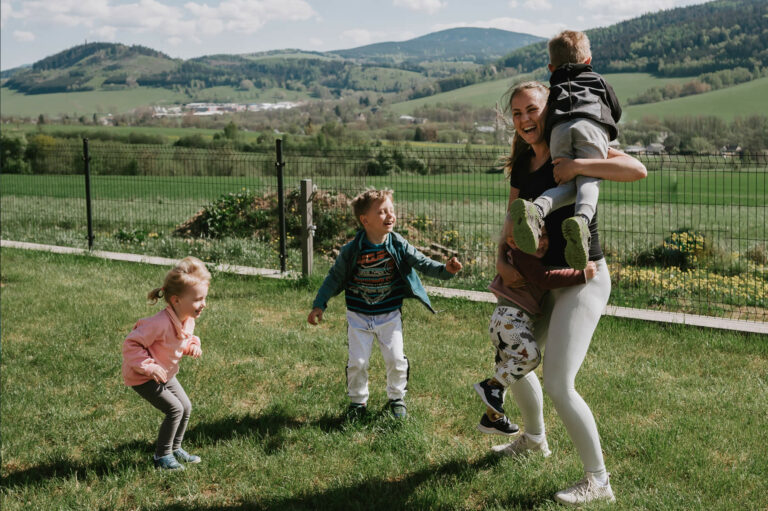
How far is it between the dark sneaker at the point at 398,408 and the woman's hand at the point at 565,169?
7.43 ft

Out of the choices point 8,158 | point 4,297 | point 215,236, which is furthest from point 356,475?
point 8,158

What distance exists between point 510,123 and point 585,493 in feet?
6.25

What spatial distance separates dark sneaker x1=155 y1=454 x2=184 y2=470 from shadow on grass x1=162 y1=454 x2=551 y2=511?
0.38 m

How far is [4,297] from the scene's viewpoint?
8.34 m

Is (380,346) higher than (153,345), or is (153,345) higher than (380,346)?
(153,345)

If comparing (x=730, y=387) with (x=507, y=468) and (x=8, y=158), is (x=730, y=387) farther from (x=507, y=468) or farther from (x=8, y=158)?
(x=8, y=158)

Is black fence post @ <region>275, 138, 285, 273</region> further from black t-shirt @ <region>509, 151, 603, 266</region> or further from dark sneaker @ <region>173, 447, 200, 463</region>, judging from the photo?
black t-shirt @ <region>509, 151, 603, 266</region>

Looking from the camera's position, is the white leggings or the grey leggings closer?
the white leggings

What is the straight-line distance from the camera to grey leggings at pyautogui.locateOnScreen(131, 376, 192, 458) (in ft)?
13.0

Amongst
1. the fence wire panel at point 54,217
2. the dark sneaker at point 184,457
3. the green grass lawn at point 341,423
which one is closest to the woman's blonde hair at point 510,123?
the green grass lawn at point 341,423

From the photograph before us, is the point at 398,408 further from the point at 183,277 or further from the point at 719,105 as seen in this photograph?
the point at 719,105

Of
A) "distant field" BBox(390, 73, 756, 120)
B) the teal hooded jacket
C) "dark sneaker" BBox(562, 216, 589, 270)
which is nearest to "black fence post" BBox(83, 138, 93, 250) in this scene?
the teal hooded jacket

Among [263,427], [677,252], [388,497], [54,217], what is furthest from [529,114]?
[54,217]

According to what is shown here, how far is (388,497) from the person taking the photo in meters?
3.71
